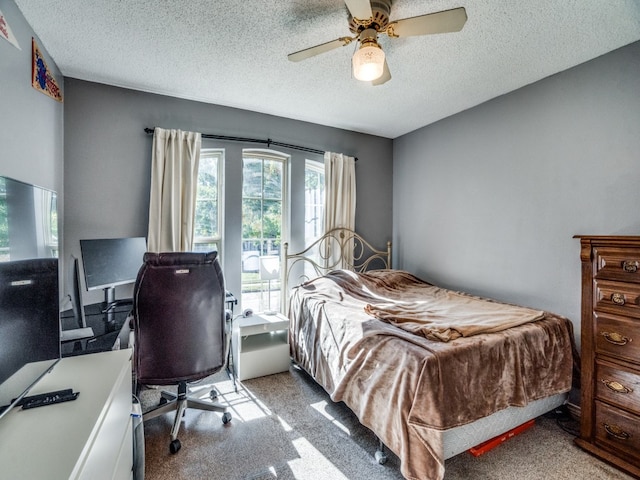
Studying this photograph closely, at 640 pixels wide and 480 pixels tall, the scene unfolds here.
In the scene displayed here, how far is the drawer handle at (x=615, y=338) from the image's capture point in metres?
1.78

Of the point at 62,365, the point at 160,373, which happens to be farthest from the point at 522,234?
the point at 62,365

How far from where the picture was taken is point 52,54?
7.55ft

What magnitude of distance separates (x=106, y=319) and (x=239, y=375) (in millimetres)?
1237

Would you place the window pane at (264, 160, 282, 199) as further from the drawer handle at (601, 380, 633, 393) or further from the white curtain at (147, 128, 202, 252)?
the drawer handle at (601, 380, 633, 393)

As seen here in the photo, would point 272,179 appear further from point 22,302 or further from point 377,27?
point 22,302

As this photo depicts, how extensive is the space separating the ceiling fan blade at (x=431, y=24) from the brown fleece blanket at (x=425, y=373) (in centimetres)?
172

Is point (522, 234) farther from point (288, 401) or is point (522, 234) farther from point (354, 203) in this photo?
point (288, 401)

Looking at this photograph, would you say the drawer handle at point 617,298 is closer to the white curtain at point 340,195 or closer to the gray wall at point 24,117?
the white curtain at point 340,195

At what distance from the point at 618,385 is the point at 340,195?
289 cm

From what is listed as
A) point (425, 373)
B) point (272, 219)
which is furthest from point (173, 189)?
point (425, 373)

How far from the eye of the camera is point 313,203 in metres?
3.86

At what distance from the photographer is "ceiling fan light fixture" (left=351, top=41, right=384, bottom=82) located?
167cm

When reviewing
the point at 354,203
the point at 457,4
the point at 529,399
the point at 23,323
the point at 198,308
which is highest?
the point at 457,4

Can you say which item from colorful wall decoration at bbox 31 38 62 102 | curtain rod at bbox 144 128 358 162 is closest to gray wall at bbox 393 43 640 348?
curtain rod at bbox 144 128 358 162
